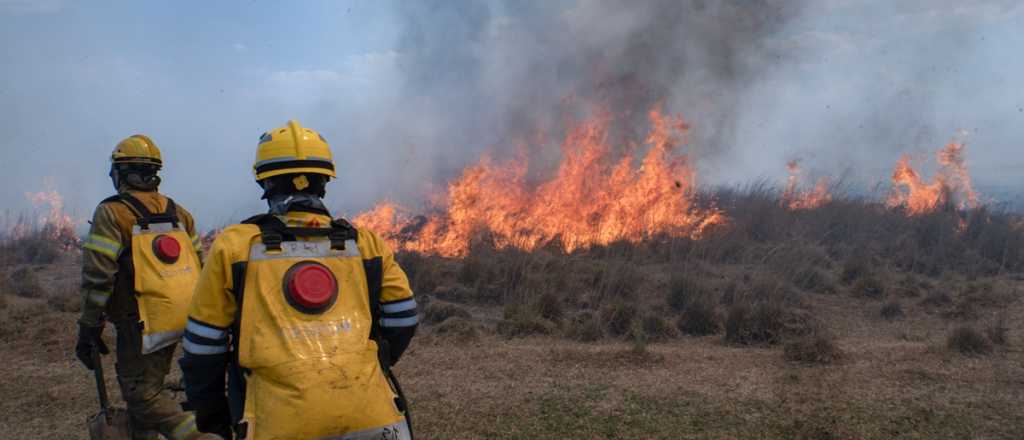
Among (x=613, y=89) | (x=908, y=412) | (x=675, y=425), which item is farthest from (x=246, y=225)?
(x=613, y=89)

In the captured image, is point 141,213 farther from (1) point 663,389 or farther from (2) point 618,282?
(2) point 618,282

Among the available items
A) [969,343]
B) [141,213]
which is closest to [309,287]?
[141,213]

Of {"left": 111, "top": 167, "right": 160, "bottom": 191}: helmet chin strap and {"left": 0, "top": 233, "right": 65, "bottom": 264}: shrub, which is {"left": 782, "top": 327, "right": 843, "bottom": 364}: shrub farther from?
{"left": 0, "top": 233, "right": 65, "bottom": 264}: shrub

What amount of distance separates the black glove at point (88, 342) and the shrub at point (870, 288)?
379 inches

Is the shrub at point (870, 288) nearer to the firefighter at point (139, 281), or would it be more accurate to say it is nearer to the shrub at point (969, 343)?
the shrub at point (969, 343)

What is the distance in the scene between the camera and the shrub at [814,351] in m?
6.21

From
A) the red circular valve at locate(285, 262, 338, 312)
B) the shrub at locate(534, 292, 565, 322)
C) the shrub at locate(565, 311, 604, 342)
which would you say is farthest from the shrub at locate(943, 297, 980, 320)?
the red circular valve at locate(285, 262, 338, 312)

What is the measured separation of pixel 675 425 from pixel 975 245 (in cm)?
1169

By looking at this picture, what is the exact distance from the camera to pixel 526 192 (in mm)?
14773

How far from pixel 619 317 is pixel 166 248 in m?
5.55

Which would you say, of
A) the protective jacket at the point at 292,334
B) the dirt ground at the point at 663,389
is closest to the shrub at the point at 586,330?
the dirt ground at the point at 663,389

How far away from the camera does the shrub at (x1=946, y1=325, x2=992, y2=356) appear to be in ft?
21.0

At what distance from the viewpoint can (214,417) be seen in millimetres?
2398

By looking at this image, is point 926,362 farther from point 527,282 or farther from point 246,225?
point 246,225
